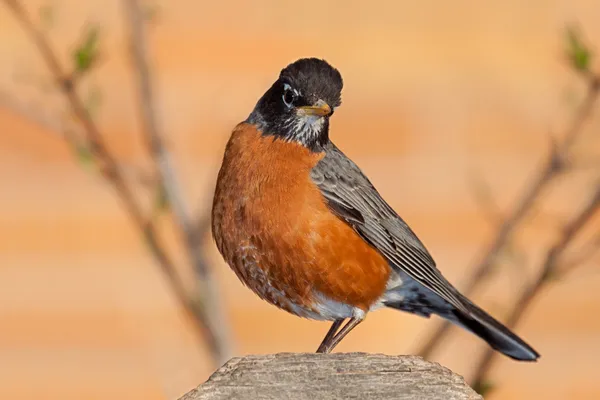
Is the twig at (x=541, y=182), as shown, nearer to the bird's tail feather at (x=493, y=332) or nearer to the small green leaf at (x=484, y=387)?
the bird's tail feather at (x=493, y=332)

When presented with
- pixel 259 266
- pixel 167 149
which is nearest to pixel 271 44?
pixel 167 149

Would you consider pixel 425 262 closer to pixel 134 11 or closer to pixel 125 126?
pixel 134 11

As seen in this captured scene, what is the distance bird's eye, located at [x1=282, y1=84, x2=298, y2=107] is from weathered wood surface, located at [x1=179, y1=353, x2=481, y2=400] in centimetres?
182

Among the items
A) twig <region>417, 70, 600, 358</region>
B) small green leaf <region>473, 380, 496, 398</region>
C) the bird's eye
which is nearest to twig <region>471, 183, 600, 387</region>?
small green leaf <region>473, 380, 496, 398</region>

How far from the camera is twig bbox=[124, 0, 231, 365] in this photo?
12.5 feet

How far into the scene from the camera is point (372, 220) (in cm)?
388

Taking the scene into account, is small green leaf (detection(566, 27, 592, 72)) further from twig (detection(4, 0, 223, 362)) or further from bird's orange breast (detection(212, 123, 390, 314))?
twig (detection(4, 0, 223, 362))

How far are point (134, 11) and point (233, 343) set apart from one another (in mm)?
1323

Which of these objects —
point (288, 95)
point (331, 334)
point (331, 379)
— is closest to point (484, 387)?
point (331, 334)

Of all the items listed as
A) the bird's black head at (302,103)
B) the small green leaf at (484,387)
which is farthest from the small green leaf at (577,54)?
the small green leaf at (484,387)

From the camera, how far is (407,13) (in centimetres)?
612

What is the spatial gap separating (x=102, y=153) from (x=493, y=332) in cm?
150

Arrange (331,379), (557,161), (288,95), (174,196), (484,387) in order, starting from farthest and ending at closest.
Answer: (174,196) → (288,95) → (557,161) → (484,387) → (331,379)

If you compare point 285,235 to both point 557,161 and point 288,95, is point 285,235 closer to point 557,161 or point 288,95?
point 288,95
